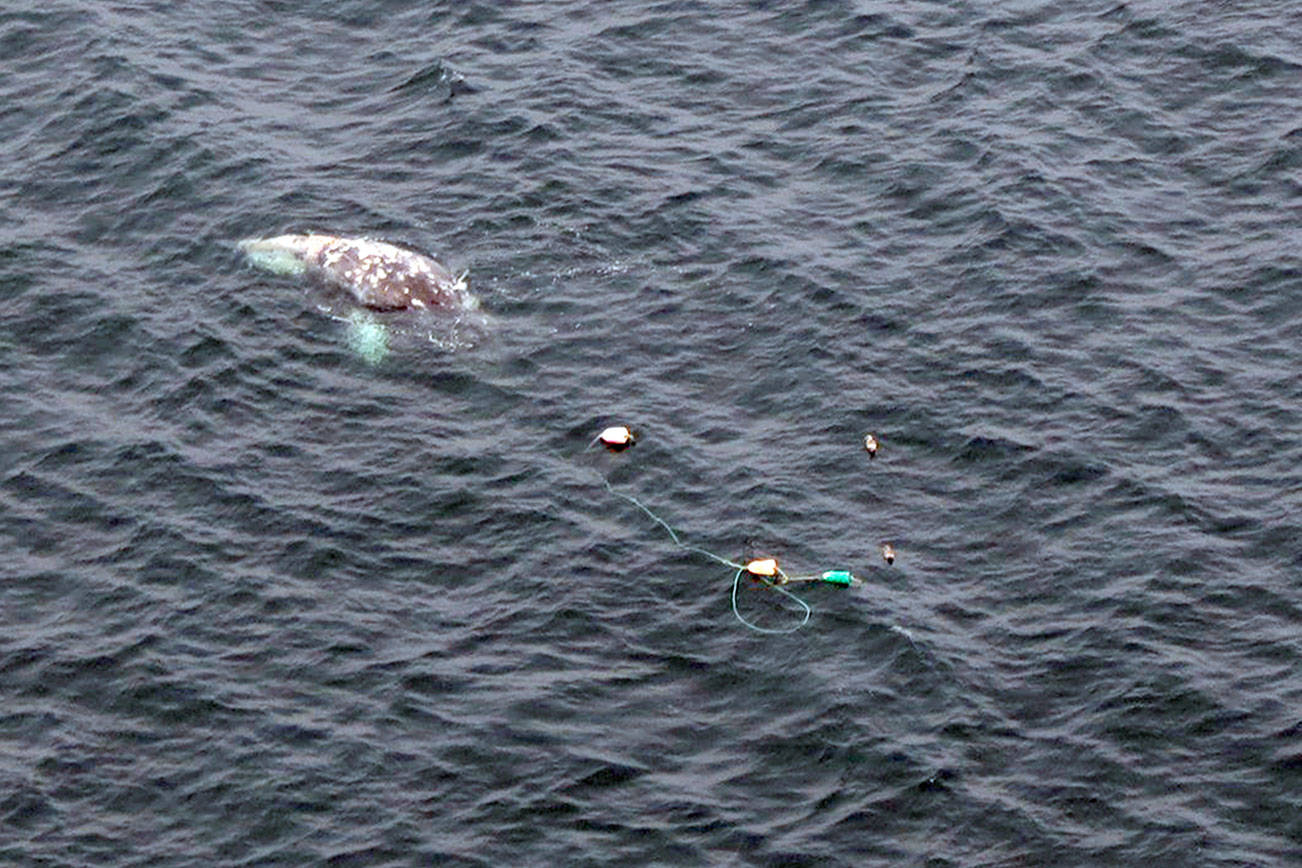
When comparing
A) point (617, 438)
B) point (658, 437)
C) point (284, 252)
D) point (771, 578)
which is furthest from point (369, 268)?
point (771, 578)

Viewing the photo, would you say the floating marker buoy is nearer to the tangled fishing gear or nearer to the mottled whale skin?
the tangled fishing gear

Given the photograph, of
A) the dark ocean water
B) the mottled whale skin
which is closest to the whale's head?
the mottled whale skin

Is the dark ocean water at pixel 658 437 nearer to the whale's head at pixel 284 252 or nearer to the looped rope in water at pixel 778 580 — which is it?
the looped rope in water at pixel 778 580

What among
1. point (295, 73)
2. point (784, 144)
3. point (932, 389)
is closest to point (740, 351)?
point (932, 389)

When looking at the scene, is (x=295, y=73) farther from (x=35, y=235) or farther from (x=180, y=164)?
(x=35, y=235)

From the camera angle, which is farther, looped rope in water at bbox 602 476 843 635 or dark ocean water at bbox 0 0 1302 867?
looped rope in water at bbox 602 476 843 635

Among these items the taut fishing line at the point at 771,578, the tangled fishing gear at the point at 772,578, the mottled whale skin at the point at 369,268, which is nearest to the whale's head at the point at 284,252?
the mottled whale skin at the point at 369,268
